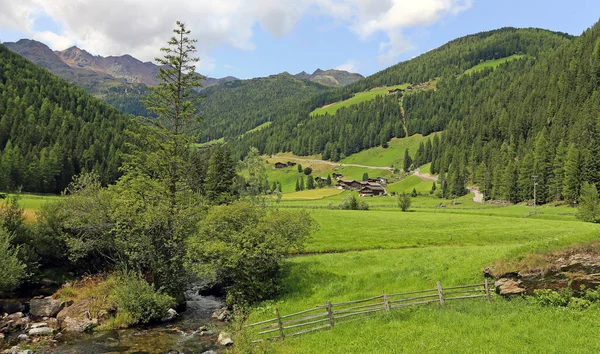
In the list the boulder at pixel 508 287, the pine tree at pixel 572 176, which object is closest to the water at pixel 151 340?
the boulder at pixel 508 287

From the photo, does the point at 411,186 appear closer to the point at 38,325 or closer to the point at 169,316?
the point at 169,316

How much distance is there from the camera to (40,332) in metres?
24.6

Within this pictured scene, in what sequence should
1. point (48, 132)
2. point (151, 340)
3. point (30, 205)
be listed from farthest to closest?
Result: point (48, 132)
point (30, 205)
point (151, 340)

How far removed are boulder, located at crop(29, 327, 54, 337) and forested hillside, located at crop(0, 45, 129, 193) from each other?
8837cm

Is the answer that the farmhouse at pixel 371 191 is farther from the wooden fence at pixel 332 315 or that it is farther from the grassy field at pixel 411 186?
the wooden fence at pixel 332 315

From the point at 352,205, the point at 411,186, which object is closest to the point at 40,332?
the point at 352,205

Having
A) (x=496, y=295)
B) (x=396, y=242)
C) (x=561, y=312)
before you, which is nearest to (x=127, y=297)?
(x=496, y=295)

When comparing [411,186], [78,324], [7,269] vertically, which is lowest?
[78,324]

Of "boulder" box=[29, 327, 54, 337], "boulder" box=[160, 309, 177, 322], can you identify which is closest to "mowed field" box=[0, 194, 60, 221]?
"boulder" box=[29, 327, 54, 337]

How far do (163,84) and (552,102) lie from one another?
683 ft

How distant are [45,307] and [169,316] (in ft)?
A: 35.8

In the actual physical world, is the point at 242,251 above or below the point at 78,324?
above

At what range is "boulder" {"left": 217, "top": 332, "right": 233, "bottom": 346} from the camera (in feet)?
76.0

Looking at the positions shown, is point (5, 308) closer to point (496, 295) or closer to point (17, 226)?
point (17, 226)
